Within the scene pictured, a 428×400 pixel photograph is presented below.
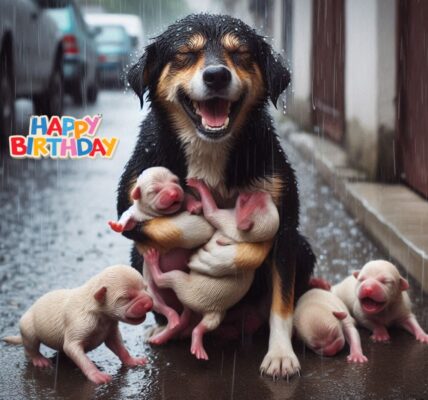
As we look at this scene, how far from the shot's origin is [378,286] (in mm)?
4383

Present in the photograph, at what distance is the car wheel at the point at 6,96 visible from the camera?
1055 centimetres

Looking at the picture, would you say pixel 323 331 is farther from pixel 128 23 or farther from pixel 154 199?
pixel 128 23

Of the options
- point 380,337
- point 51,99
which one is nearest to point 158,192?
point 380,337

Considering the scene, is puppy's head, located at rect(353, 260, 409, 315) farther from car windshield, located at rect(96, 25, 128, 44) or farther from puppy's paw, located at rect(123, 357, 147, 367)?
car windshield, located at rect(96, 25, 128, 44)

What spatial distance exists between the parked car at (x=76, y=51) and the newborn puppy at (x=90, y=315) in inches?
484

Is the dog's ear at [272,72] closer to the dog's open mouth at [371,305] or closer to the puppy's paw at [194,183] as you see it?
the puppy's paw at [194,183]

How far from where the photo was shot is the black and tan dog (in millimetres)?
4129

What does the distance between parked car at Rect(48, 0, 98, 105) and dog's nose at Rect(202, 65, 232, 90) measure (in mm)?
12237

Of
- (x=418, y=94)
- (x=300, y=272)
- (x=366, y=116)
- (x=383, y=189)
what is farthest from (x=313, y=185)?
(x=300, y=272)

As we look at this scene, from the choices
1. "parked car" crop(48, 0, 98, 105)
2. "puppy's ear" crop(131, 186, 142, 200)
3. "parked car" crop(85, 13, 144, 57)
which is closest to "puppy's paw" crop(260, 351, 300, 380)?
"puppy's ear" crop(131, 186, 142, 200)

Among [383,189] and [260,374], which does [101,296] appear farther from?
[383,189]

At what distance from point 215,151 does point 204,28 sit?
589 millimetres

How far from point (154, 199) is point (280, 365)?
37.9 inches

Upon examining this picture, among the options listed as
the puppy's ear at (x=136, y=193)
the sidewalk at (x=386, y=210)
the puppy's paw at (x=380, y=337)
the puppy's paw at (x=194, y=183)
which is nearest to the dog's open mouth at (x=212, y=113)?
the puppy's paw at (x=194, y=183)
